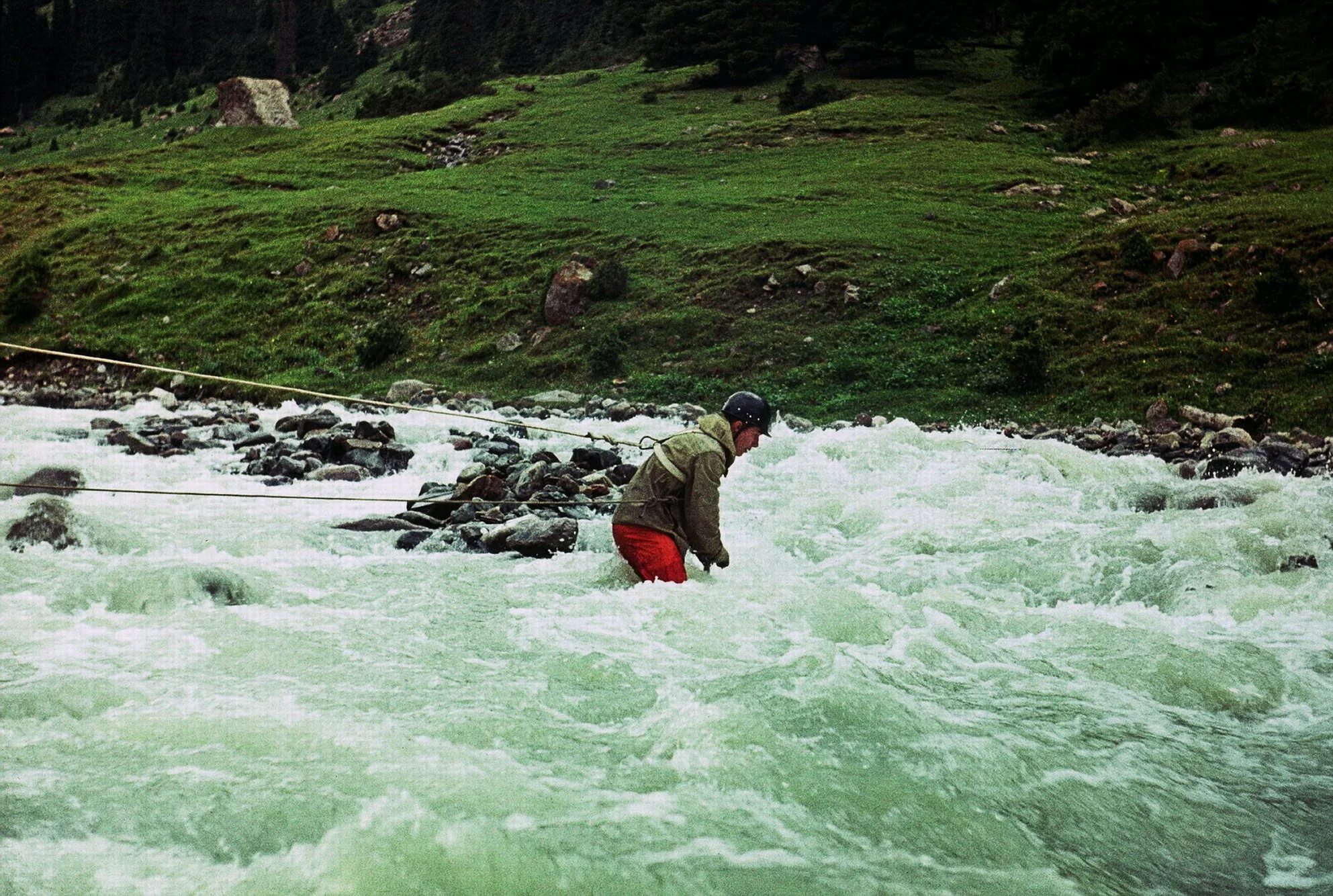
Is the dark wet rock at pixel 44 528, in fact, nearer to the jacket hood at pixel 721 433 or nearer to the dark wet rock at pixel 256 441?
the jacket hood at pixel 721 433

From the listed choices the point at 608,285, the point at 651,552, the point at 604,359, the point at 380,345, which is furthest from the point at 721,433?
the point at 380,345

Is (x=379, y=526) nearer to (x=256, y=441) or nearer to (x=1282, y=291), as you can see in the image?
(x=256, y=441)

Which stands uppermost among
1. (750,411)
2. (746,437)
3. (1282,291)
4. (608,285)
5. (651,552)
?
(750,411)

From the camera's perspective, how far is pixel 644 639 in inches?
248

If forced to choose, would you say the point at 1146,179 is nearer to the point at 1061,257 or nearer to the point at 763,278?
the point at 1061,257

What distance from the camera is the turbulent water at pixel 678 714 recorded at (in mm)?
3762

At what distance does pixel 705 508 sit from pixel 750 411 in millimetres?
781

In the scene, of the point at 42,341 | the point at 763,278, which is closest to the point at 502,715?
the point at 763,278

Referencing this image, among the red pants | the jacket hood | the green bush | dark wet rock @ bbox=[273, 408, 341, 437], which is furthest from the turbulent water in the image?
the green bush

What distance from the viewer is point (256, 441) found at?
15.2 m

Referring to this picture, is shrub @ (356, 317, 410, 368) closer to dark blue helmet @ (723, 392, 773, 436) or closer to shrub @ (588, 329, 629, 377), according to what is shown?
shrub @ (588, 329, 629, 377)

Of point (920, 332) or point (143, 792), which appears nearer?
point (143, 792)

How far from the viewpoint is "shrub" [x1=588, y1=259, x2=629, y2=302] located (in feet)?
80.7

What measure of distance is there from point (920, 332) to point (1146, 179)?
1339 centimetres
